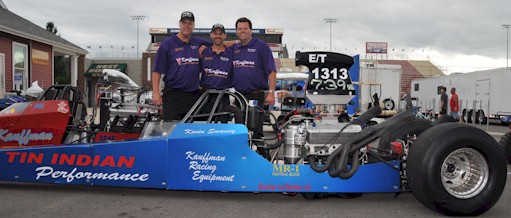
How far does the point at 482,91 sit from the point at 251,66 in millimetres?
18177

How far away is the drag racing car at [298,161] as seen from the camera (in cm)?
370

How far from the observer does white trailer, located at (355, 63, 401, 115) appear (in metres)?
20.6

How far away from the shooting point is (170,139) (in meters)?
3.99

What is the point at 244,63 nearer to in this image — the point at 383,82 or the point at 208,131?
the point at 208,131

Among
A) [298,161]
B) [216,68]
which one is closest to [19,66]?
[216,68]

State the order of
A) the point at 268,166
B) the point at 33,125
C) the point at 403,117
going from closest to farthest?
the point at 268,166 → the point at 403,117 → the point at 33,125

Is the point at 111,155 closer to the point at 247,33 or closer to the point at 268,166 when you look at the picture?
the point at 268,166

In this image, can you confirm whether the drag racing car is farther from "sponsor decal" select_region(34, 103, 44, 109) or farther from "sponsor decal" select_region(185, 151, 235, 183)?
"sponsor decal" select_region(34, 103, 44, 109)

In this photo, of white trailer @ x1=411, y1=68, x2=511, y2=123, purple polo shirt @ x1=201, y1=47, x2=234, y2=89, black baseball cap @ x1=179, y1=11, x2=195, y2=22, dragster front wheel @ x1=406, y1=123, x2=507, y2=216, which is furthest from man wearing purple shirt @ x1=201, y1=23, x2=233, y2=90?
white trailer @ x1=411, y1=68, x2=511, y2=123

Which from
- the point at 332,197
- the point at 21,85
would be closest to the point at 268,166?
the point at 332,197

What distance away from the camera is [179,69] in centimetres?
533

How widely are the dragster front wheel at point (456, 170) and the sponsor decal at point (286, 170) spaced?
3.10 feet

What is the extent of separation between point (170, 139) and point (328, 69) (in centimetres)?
203

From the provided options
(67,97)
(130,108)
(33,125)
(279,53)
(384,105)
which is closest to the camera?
(33,125)
